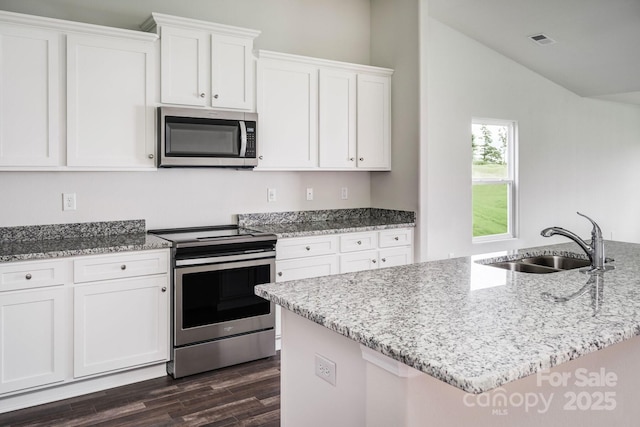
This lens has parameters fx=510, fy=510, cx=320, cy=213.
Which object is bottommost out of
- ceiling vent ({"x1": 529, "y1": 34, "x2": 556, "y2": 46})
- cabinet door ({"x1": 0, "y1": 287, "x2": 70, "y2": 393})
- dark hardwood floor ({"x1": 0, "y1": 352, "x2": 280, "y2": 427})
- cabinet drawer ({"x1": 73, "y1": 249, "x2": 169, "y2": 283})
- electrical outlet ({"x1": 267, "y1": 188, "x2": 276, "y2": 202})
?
dark hardwood floor ({"x1": 0, "y1": 352, "x2": 280, "y2": 427})

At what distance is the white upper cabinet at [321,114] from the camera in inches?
155

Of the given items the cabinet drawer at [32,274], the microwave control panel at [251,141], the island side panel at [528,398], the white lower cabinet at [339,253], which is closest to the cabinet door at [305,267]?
the white lower cabinet at [339,253]

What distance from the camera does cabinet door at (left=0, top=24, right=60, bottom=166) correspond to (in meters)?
2.93

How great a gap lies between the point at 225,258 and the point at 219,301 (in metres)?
0.29

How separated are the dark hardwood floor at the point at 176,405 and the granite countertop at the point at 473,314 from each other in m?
1.19

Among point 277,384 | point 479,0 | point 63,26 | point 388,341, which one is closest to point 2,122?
point 63,26

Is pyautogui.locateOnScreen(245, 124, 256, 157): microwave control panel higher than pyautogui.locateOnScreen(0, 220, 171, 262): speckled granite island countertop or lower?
higher

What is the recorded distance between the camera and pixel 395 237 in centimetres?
430

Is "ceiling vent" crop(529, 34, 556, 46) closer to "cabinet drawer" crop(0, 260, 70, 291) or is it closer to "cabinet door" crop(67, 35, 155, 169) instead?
"cabinet door" crop(67, 35, 155, 169)

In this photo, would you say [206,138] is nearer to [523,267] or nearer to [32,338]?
[32,338]

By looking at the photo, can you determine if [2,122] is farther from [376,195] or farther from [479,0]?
[479,0]

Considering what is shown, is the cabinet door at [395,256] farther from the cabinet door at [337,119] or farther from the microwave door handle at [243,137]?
the microwave door handle at [243,137]

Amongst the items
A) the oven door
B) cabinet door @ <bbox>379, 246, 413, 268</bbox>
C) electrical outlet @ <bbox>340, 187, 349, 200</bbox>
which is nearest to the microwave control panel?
the oven door

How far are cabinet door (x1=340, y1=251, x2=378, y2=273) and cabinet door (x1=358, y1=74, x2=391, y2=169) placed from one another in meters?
0.83
